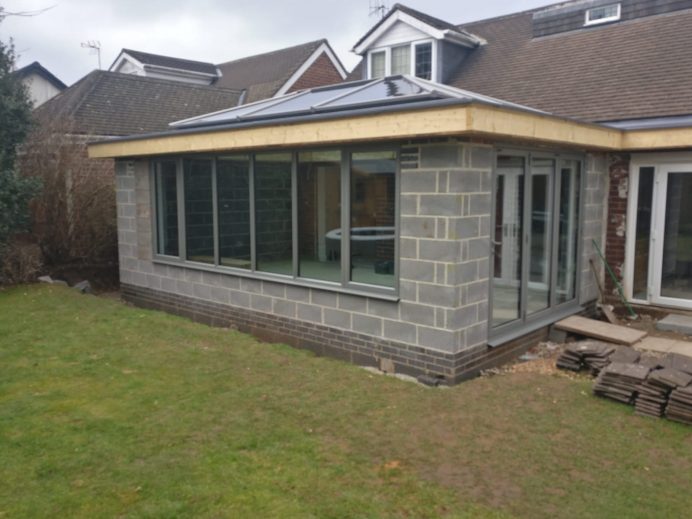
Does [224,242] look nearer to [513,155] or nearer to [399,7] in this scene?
[513,155]

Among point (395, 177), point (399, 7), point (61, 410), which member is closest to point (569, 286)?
point (395, 177)

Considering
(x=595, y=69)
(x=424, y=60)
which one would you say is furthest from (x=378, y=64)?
(x=595, y=69)

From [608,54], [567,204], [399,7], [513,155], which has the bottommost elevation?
[567,204]

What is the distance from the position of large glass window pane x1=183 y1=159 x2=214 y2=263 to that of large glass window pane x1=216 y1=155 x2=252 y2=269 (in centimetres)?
21

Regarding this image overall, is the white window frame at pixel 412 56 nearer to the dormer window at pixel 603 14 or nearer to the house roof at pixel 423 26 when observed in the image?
the house roof at pixel 423 26

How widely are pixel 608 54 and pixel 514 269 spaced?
6859mm

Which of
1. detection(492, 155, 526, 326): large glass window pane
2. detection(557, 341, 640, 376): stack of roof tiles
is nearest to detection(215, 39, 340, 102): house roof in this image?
detection(492, 155, 526, 326): large glass window pane

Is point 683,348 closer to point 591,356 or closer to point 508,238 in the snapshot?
point 591,356

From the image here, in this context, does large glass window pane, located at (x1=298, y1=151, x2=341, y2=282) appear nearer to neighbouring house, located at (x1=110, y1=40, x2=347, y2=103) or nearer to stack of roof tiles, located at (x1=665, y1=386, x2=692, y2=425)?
stack of roof tiles, located at (x1=665, y1=386, x2=692, y2=425)

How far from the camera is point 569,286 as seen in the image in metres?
7.66

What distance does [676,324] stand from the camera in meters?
7.25

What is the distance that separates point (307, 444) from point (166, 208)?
557 centimetres

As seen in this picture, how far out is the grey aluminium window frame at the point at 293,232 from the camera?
5863 millimetres

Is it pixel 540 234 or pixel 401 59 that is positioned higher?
pixel 401 59
